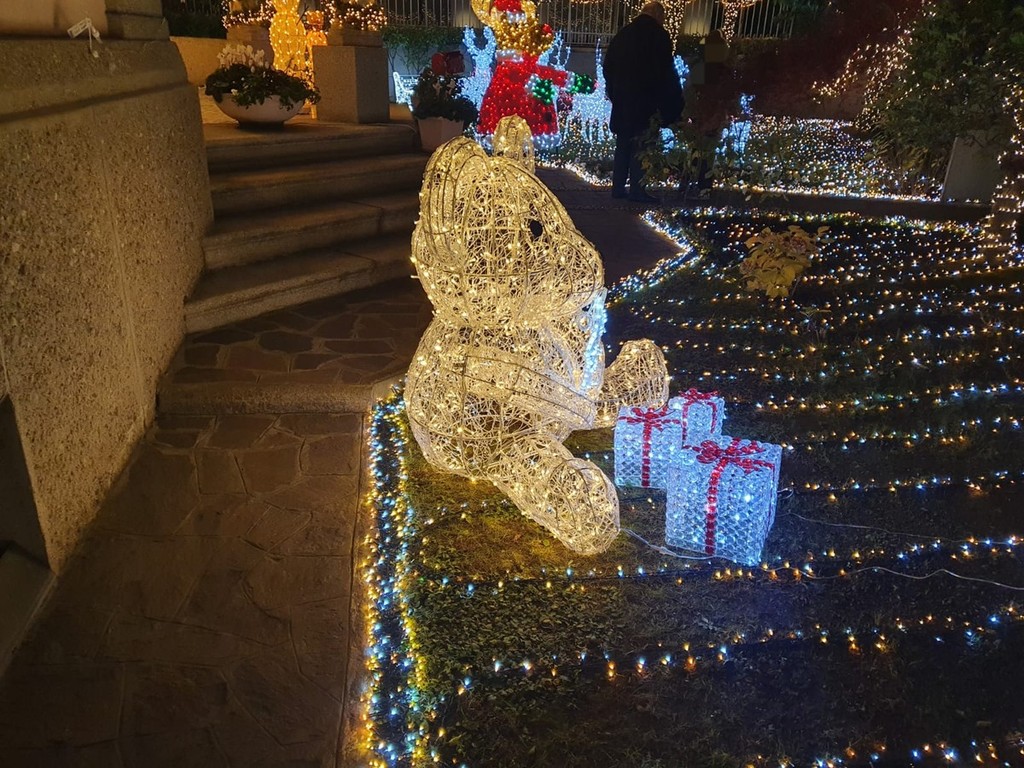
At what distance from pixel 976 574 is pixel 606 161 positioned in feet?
28.2

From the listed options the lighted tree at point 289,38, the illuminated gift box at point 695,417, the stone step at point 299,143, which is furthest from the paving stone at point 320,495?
the lighted tree at point 289,38

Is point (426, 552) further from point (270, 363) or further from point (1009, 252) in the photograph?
point (1009, 252)

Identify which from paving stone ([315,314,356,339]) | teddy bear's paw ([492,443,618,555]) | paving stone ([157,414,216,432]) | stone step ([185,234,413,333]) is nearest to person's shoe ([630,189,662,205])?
stone step ([185,234,413,333])

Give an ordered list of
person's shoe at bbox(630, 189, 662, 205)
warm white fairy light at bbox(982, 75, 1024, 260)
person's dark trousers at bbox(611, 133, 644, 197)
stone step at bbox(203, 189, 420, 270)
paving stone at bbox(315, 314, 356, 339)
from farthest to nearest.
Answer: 1. person's shoe at bbox(630, 189, 662, 205)
2. person's dark trousers at bbox(611, 133, 644, 197)
3. warm white fairy light at bbox(982, 75, 1024, 260)
4. stone step at bbox(203, 189, 420, 270)
5. paving stone at bbox(315, 314, 356, 339)

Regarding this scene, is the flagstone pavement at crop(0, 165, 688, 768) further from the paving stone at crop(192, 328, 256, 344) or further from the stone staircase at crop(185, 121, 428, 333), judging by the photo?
the stone staircase at crop(185, 121, 428, 333)

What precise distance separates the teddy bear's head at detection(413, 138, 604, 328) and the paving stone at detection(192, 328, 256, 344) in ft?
7.80

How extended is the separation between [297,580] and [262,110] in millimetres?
5400

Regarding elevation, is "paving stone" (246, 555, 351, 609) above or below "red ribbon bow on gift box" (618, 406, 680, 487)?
below

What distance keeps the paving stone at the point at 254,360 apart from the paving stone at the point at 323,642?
2042 mm

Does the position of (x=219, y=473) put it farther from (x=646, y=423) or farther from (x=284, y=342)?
(x=646, y=423)

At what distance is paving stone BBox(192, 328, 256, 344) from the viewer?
4.97 metres

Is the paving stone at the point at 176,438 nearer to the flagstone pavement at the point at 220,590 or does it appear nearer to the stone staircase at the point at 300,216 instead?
the flagstone pavement at the point at 220,590

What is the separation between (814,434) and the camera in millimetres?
4152

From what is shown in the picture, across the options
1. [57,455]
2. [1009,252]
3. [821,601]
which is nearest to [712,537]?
[821,601]
